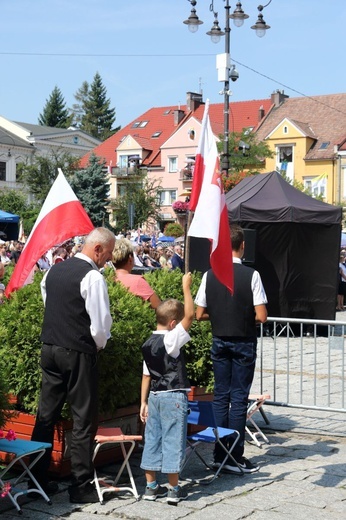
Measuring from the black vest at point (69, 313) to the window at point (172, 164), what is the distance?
65967 mm

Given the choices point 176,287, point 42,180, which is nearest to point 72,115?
point 42,180

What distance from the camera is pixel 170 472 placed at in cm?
566

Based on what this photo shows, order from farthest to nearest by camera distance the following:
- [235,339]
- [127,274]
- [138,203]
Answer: [138,203] → [127,274] → [235,339]

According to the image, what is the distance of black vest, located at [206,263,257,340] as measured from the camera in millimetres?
6441

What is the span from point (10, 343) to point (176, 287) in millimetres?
2098

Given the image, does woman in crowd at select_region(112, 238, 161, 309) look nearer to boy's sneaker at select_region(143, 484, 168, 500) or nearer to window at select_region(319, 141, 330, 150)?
boy's sneaker at select_region(143, 484, 168, 500)

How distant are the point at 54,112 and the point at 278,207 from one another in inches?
3835

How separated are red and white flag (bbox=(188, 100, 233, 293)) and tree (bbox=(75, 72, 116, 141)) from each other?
10637 centimetres

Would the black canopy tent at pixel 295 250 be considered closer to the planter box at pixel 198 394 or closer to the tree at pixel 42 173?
the planter box at pixel 198 394

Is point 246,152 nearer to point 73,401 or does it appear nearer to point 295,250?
point 295,250

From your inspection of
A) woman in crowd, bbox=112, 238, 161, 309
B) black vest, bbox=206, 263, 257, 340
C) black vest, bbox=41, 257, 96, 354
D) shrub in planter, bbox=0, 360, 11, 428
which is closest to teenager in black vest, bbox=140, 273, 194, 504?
black vest, bbox=41, 257, 96, 354

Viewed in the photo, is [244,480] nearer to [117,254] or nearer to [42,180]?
[117,254]

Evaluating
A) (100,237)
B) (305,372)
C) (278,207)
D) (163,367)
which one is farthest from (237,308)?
(278,207)

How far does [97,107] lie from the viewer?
113 metres
